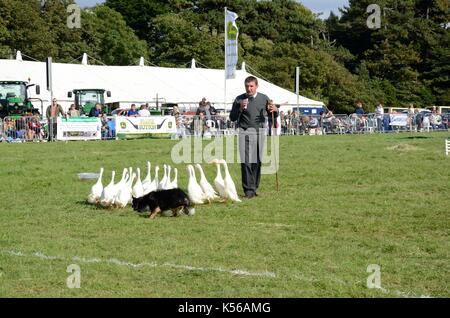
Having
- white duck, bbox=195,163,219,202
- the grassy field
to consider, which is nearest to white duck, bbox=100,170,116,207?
the grassy field

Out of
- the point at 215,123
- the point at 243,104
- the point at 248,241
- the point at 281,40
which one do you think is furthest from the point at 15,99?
the point at 281,40

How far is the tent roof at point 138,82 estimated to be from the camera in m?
45.3

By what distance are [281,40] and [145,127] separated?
189 ft

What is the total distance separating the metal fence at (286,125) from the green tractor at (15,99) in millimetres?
3922

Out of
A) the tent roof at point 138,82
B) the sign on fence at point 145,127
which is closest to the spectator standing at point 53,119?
the sign on fence at point 145,127

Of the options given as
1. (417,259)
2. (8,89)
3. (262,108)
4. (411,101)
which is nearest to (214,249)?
(417,259)

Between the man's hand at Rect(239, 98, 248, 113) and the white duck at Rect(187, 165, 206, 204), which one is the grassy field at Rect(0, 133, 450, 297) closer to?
the white duck at Rect(187, 165, 206, 204)

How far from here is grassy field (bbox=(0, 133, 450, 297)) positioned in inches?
261

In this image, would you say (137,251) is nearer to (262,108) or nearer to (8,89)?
(262,108)

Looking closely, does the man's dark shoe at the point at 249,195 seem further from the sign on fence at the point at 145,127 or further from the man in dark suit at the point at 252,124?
the sign on fence at the point at 145,127

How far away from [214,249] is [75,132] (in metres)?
24.6

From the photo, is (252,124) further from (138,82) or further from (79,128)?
(138,82)

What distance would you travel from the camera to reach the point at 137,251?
8.16 metres
